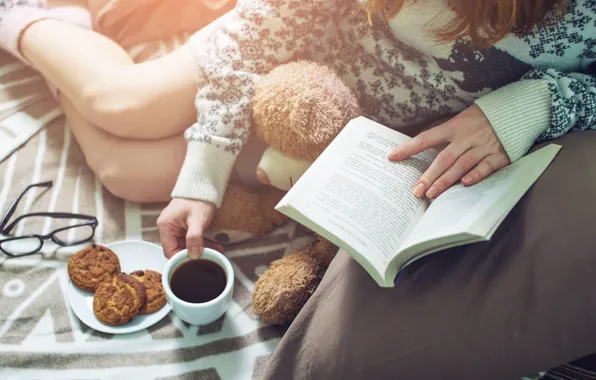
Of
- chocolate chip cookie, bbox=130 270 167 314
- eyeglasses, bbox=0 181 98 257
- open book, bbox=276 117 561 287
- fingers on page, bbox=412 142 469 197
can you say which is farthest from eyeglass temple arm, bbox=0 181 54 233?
fingers on page, bbox=412 142 469 197

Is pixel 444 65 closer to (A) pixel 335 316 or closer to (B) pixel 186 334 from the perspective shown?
(A) pixel 335 316

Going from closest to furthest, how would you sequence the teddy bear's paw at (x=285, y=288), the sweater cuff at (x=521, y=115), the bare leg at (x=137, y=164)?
the sweater cuff at (x=521, y=115)
the teddy bear's paw at (x=285, y=288)
the bare leg at (x=137, y=164)

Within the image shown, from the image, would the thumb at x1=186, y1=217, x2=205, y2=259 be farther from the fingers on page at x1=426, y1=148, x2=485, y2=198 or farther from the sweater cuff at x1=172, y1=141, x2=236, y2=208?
the fingers on page at x1=426, y1=148, x2=485, y2=198

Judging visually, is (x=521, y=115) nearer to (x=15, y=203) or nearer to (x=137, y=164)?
(x=137, y=164)

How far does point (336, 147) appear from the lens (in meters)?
0.57

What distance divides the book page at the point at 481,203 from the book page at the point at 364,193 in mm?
32

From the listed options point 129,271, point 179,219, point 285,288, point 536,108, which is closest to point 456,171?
point 536,108

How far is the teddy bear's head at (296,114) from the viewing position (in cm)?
62

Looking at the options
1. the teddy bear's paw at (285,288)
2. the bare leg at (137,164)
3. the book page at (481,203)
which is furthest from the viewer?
the bare leg at (137,164)

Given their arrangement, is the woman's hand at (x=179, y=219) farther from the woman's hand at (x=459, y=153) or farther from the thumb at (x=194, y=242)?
the woman's hand at (x=459, y=153)

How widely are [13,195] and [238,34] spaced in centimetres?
47

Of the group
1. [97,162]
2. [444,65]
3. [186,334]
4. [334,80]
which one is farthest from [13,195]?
[444,65]

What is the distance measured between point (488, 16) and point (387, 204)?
249 mm

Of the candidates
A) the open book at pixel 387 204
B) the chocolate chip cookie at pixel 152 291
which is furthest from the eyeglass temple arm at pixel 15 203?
the open book at pixel 387 204
